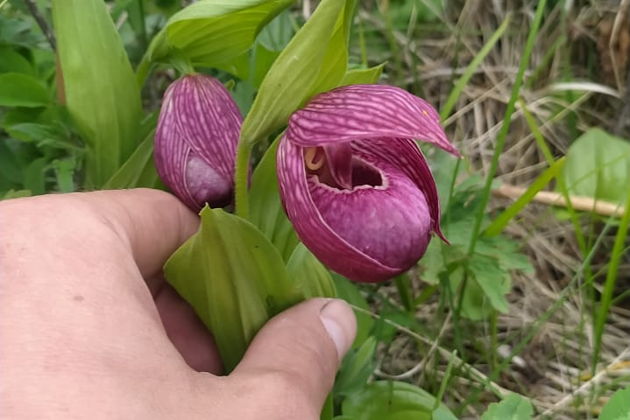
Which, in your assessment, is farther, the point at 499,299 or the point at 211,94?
the point at 499,299

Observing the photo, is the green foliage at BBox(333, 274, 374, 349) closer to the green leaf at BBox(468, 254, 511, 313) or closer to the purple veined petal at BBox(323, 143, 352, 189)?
the green leaf at BBox(468, 254, 511, 313)

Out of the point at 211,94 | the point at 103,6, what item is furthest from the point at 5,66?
the point at 211,94

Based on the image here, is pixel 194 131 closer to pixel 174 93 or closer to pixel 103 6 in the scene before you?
pixel 174 93

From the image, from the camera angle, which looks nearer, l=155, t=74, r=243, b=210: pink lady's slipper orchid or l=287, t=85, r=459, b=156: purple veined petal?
l=287, t=85, r=459, b=156: purple veined petal

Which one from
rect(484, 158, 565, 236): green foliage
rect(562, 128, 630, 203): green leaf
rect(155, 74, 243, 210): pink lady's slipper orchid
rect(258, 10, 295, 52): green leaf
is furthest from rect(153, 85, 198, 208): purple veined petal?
rect(562, 128, 630, 203): green leaf

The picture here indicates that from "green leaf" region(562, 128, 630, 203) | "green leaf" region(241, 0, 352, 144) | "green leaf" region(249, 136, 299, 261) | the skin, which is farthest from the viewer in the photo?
"green leaf" region(562, 128, 630, 203)

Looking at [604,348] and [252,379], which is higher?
[252,379]
